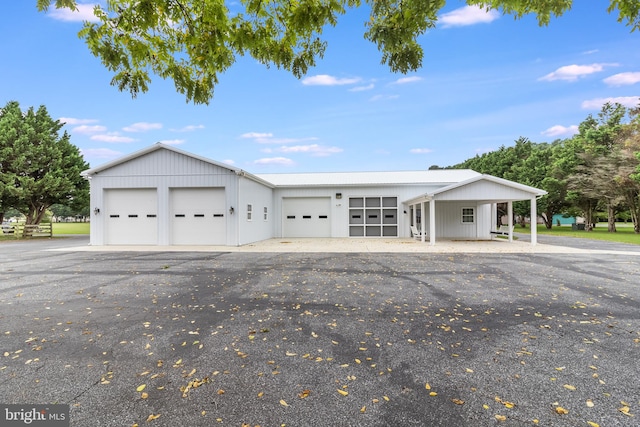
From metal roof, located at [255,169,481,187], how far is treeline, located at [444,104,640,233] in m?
12.0

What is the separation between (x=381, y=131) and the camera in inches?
957

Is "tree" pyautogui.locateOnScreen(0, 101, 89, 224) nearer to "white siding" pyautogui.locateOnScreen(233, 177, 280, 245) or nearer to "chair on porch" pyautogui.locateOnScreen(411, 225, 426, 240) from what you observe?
"white siding" pyautogui.locateOnScreen(233, 177, 280, 245)

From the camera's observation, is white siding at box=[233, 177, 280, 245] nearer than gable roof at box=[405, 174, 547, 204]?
No

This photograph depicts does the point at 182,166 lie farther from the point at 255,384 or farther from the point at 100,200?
the point at 255,384

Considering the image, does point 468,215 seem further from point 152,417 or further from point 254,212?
point 152,417

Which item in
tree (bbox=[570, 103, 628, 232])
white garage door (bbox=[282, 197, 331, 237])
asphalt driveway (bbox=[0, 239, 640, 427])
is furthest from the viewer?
tree (bbox=[570, 103, 628, 232])

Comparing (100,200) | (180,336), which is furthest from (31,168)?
(180,336)

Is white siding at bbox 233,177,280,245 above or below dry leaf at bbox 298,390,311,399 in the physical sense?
above

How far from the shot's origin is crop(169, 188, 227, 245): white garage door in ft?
48.6

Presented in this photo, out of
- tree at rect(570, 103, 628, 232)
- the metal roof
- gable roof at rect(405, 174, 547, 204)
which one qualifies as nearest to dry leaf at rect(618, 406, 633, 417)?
gable roof at rect(405, 174, 547, 204)

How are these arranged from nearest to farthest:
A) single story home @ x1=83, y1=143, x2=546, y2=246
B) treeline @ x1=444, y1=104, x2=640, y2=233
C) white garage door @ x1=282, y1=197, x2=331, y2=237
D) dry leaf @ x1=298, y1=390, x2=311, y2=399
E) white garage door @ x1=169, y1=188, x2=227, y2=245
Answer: dry leaf @ x1=298, y1=390, x2=311, y2=399, single story home @ x1=83, y1=143, x2=546, y2=246, white garage door @ x1=169, y1=188, x2=227, y2=245, white garage door @ x1=282, y1=197, x2=331, y2=237, treeline @ x1=444, y1=104, x2=640, y2=233

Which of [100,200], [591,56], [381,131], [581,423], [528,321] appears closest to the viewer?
[581,423]

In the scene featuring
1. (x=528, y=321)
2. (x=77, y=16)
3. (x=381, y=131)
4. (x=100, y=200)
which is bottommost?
(x=528, y=321)

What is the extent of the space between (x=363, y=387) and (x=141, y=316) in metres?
3.68
